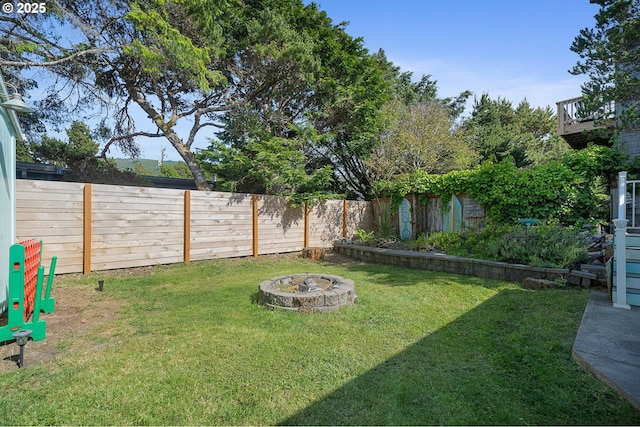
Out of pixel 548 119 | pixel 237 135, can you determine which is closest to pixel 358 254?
pixel 237 135

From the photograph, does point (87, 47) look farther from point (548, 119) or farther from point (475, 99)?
point (548, 119)

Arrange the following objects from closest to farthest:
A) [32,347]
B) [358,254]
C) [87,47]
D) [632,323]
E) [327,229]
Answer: [32,347]
[632,323]
[87,47]
[358,254]
[327,229]

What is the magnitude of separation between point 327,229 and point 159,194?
502 cm

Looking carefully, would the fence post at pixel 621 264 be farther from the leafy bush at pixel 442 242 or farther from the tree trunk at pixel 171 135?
the tree trunk at pixel 171 135

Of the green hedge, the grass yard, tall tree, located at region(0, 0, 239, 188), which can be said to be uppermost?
tall tree, located at region(0, 0, 239, 188)

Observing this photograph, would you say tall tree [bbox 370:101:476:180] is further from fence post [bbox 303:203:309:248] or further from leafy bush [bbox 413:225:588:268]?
leafy bush [bbox 413:225:588:268]

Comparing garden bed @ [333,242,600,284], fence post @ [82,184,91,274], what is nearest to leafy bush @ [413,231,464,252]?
garden bed @ [333,242,600,284]

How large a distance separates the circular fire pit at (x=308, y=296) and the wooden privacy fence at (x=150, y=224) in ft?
11.3

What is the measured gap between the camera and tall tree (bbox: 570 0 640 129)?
499cm

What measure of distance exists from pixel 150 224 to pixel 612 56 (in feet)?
29.9

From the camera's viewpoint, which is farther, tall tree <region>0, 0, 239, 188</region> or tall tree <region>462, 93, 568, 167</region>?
tall tree <region>462, 93, 568, 167</region>

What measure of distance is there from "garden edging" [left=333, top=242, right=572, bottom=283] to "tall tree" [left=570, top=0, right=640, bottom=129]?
A: 3007 mm

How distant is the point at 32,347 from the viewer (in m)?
2.84

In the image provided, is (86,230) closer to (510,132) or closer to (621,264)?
(621,264)
